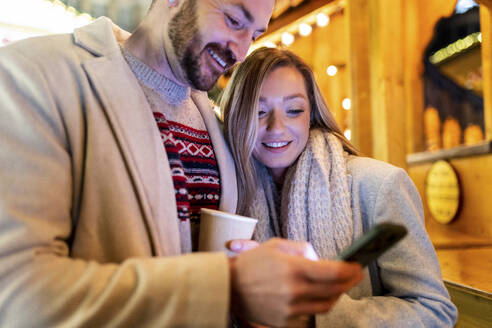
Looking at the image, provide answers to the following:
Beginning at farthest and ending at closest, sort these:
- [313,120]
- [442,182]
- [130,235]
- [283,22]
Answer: [283,22] < [442,182] < [313,120] < [130,235]

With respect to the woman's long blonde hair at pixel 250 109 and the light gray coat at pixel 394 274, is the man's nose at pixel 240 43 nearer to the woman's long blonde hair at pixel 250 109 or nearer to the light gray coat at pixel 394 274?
the woman's long blonde hair at pixel 250 109

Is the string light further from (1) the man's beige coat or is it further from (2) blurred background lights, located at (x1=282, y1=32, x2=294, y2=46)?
(1) the man's beige coat

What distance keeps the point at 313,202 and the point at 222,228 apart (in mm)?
532

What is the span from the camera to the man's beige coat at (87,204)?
0.63 m

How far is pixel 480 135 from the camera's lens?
293 cm

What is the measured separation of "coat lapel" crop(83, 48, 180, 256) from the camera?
844mm

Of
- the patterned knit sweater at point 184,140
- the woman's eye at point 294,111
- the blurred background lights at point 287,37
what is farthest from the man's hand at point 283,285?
the blurred background lights at point 287,37

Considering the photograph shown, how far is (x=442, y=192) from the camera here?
2.35m

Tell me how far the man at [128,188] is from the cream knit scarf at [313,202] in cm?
25

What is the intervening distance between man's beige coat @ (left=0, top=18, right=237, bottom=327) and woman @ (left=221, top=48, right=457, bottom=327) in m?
0.54

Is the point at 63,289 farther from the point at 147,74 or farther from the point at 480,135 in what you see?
the point at 480,135

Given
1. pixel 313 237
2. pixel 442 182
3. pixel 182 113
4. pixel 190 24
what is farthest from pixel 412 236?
pixel 442 182

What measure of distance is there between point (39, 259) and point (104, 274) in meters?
0.12

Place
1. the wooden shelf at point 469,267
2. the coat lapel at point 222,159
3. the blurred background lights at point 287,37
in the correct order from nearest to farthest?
1. the coat lapel at point 222,159
2. the wooden shelf at point 469,267
3. the blurred background lights at point 287,37
